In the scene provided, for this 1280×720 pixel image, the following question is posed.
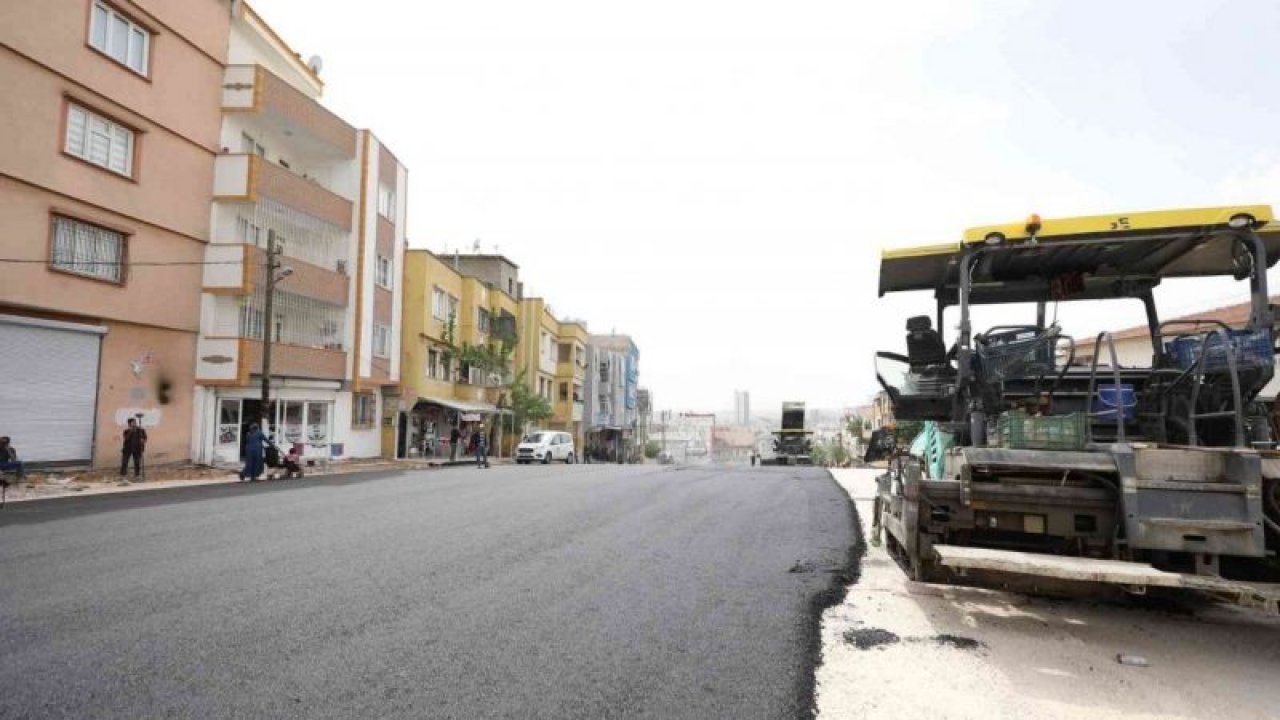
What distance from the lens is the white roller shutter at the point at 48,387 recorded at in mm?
16938

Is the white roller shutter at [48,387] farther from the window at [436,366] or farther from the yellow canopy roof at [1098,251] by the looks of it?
the yellow canopy roof at [1098,251]

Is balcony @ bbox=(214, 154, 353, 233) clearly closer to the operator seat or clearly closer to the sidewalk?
the sidewalk

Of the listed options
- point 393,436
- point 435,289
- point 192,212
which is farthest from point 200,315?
point 435,289

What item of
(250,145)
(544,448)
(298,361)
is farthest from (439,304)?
(250,145)

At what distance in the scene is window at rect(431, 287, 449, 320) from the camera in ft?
119

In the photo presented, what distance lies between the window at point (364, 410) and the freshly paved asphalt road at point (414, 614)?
20.0 meters

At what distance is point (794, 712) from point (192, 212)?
24546 mm

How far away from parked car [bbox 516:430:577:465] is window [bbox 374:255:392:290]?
923 centimetres

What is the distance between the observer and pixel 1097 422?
5469mm

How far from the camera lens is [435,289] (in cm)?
3656

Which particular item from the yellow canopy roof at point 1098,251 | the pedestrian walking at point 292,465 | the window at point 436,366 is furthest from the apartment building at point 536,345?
the yellow canopy roof at point 1098,251

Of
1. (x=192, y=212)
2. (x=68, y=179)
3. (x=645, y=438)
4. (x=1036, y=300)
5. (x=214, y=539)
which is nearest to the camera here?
(x=1036, y=300)

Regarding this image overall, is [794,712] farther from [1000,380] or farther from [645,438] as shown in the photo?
[645,438]

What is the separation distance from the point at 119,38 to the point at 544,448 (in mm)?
21198
